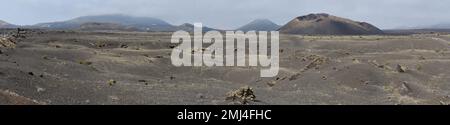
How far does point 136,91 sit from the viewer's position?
2831cm

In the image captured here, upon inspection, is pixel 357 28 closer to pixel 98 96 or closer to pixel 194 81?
pixel 194 81

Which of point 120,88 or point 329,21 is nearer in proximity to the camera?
point 120,88

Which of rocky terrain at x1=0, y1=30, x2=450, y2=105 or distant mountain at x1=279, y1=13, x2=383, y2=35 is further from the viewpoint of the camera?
distant mountain at x1=279, y1=13, x2=383, y2=35

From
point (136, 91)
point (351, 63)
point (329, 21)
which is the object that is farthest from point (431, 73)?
point (329, 21)

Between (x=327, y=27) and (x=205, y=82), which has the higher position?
(x=205, y=82)

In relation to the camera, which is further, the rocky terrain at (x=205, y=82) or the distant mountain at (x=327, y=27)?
the distant mountain at (x=327, y=27)

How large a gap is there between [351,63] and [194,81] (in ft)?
34.7

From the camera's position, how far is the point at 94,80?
107ft

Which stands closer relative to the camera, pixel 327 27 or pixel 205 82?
pixel 205 82

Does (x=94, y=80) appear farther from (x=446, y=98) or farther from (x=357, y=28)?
(x=357, y=28)
